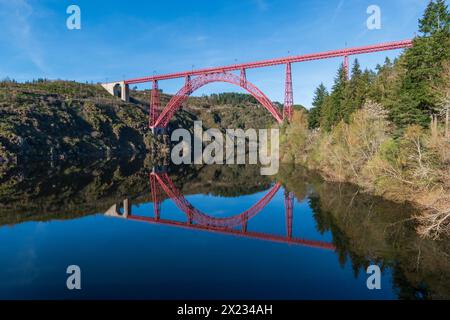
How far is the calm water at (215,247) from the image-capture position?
25.3ft

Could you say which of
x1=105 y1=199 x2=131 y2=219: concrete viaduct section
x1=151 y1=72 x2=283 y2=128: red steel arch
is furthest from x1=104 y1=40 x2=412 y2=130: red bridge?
x1=105 y1=199 x2=131 y2=219: concrete viaduct section

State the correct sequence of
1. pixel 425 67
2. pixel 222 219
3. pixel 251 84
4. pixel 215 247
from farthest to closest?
pixel 251 84
pixel 425 67
pixel 222 219
pixel 215 247

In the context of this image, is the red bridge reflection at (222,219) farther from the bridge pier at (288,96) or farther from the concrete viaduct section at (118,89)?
the concrete viaduct section at (118,89)

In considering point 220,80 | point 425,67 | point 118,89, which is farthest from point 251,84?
point 118,89

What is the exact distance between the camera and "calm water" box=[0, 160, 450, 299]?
25.3 ft

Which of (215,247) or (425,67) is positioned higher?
(425,67)

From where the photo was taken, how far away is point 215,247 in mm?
10898

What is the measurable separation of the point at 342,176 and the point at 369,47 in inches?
647

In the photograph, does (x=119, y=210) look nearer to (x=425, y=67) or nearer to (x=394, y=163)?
(x=394, y=163)

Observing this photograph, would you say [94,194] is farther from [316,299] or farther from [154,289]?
[316,299]

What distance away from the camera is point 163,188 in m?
23.2

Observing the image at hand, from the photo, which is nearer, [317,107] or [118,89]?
[317,107]

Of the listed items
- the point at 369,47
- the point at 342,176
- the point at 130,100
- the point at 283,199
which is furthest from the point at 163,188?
the point at 130,100

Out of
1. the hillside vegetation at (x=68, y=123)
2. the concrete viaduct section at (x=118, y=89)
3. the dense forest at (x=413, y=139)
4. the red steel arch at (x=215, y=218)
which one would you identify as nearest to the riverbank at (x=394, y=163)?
the dense forest at (x=413, y=139)
